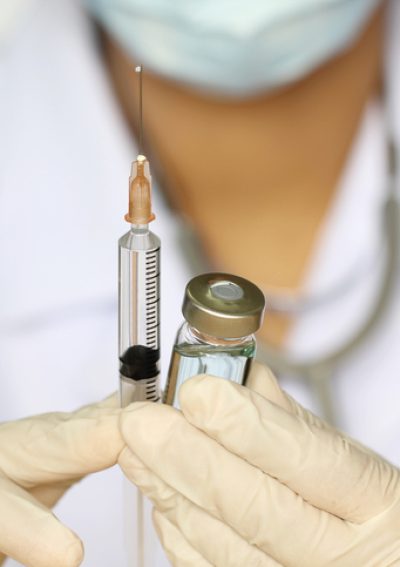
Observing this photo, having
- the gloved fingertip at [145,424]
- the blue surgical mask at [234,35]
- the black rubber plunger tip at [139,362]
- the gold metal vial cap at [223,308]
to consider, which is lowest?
the gloved fingertip at [145,424]

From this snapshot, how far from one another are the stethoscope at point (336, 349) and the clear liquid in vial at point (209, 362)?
0.50 m

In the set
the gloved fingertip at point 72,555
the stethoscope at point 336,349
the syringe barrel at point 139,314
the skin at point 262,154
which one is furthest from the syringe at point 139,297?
the skin at point 262,154

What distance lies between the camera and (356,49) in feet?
4.83

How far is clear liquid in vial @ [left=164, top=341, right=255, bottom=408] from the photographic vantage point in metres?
0.83

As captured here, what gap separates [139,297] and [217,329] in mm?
147

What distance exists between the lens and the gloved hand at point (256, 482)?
2.81ft

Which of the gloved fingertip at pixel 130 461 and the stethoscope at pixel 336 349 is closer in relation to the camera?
the gloved fingertip at pixel 130 461

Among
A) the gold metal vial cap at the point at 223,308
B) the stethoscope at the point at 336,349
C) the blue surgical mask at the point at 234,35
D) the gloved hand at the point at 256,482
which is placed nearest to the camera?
the gold metal vial cap at the point at 223,308

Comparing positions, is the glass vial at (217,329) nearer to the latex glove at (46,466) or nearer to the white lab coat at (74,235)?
the latex glove at (46,466)

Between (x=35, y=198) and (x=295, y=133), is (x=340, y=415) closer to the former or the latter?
(x=295, y=133)

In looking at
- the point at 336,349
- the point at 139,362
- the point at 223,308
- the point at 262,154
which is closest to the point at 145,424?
the point at 139,362

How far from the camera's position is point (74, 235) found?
4.80 feet

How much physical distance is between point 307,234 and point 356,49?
331 millimetres

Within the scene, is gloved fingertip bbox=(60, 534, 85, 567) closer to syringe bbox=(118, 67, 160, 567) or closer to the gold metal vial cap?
syringe bbox=(118, 67, 160, 567)
